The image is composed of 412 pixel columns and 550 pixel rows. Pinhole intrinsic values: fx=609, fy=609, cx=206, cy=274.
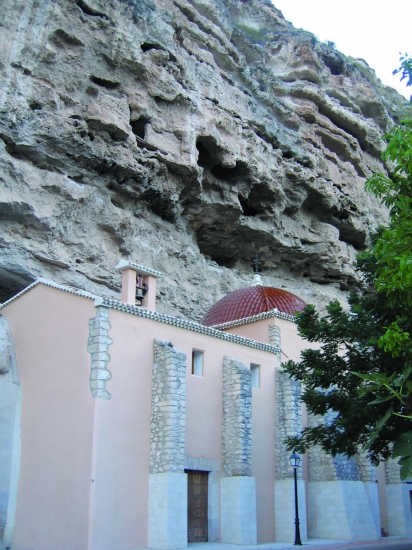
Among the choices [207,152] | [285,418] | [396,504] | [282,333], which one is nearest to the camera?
[285,418]

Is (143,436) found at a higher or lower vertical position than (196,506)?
higher

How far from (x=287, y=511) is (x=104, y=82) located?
18.2 m

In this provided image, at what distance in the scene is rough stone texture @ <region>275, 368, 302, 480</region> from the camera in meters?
19.6

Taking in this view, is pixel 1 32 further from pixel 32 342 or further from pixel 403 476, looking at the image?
pixel 403 476

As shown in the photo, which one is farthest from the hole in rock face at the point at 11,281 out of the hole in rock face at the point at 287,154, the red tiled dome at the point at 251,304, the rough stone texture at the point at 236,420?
the hole in rock face at the point at 287,154

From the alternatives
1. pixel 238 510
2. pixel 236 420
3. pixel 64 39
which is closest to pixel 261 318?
pixel 236 420

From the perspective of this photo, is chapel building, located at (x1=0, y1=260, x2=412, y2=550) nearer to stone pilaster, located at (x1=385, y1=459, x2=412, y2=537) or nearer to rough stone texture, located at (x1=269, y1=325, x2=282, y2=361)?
rough stone texture, located at (x1=269, y1=325, x2=282, y2=361)

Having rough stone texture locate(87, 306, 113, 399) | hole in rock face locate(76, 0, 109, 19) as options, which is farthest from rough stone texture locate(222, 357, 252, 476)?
hole in rock face locate(76, 0, 109, 19)

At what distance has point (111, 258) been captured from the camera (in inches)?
1001

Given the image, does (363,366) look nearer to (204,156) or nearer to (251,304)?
(251,304)

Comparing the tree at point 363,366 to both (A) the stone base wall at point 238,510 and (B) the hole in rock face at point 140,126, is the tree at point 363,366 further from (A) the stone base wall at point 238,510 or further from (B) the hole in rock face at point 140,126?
(B) the hole in rock face at point 140,126

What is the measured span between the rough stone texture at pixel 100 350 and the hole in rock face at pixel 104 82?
42.9 feet

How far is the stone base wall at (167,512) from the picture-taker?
1499 centimetres

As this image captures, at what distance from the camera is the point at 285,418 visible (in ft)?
66.0
